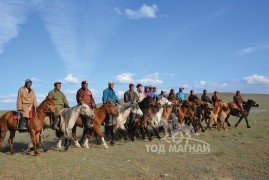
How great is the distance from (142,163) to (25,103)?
494 cm

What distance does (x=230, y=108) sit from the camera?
67.1 feet

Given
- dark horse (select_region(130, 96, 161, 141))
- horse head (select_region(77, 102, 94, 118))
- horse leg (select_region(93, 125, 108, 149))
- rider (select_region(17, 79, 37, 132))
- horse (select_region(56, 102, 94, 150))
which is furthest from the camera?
dark horse (select_region(130, 96, 161, 141))

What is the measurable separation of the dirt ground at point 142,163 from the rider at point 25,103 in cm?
128

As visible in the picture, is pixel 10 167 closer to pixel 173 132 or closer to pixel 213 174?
pixel 213 174

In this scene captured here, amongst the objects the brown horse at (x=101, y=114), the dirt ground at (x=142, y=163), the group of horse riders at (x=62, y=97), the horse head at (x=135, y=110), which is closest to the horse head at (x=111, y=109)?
the brown horse at (x=101, y=114)

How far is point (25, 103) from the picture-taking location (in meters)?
11.5

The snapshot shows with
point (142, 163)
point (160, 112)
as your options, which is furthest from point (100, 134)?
point (160, 112)

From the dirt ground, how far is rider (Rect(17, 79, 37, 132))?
1277 mm

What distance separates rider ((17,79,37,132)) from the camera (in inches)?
448

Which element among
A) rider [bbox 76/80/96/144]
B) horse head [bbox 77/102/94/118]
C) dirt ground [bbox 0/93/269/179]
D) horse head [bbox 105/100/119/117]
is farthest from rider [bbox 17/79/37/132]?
horse head [bbox 105/100/119/117]

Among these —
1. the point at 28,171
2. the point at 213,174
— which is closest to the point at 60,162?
the point at 28,171

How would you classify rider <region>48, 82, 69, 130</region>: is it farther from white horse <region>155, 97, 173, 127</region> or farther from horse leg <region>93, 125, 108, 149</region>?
white horse <region>155, 97, 173, 127</region>

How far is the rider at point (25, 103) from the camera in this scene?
1138 centimetres

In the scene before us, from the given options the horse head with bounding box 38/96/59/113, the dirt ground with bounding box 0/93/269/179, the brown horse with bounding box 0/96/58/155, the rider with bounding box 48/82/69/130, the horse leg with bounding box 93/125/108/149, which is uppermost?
the rider with bounding box 48/82/69/130
